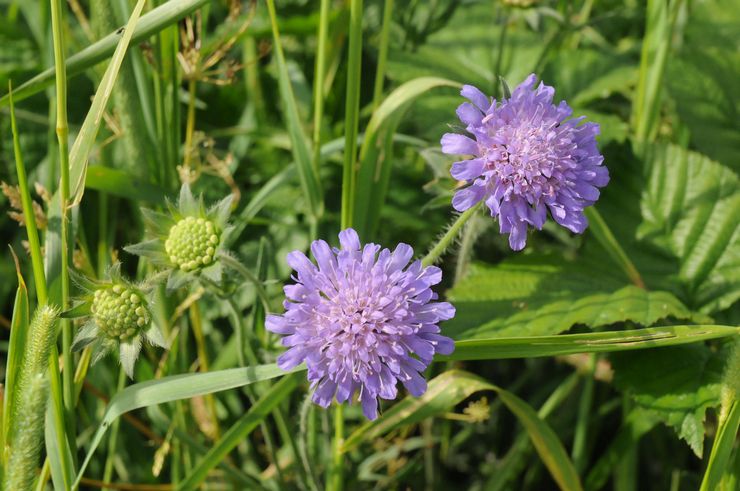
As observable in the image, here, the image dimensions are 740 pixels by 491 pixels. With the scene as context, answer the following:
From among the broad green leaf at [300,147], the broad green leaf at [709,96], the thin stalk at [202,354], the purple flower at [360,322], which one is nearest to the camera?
the purple flower at [360,322]

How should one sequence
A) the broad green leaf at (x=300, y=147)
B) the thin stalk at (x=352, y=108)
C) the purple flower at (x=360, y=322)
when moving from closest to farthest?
the purple flower at (x=360, y=322), the thin stalk at (x=352, y=108), the broad green leaf at (x=300, y=147)

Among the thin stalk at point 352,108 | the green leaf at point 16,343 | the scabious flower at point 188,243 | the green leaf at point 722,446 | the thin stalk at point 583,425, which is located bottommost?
the thin stalk at point 583,425

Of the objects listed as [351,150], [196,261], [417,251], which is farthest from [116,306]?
[417,251]

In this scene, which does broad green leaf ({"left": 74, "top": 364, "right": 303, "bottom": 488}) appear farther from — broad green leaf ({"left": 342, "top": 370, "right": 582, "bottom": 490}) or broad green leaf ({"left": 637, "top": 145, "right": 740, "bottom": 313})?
→ broad green leaf ({"left": 637, "top": 145, "right": 740, "bottom": 313})

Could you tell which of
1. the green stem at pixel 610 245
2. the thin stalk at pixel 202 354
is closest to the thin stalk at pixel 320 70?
the thin stalk at pixel 202 354

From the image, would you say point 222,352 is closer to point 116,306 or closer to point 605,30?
point 116,306

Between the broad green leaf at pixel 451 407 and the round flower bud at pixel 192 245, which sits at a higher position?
the round flower bud at pixel 192 245

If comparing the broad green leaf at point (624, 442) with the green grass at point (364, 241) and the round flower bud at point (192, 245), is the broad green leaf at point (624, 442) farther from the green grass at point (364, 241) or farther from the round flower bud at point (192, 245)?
the round flower bud at point (192, 245)
